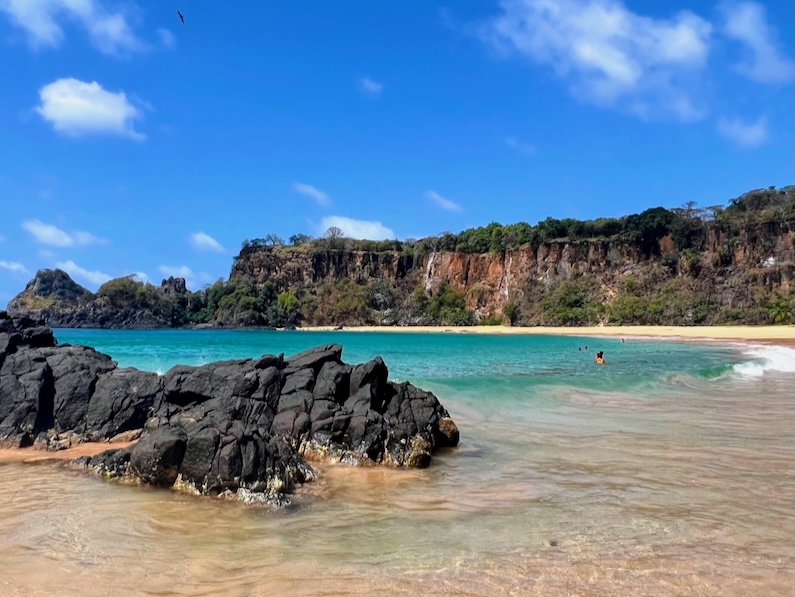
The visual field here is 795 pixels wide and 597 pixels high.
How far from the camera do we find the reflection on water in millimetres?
5176

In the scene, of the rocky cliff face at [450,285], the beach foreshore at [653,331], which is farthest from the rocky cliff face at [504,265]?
the beach foreshore at [653,331]

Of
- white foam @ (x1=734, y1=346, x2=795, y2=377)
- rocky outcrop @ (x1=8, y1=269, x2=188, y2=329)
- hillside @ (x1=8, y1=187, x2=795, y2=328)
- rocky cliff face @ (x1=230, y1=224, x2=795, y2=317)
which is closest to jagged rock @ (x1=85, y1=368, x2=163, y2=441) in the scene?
white foam @ (x1=734, y1=346, x2=795, y2=377)

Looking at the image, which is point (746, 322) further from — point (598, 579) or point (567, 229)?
point (598, 579)

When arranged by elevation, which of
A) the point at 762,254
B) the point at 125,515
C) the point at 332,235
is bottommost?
the point at 125,515

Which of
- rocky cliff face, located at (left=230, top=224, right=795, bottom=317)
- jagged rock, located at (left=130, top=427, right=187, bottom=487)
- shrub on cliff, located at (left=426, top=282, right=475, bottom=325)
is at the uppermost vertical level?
rocky cliff face, located at (left=230, top=224, right=795, bottom=317)

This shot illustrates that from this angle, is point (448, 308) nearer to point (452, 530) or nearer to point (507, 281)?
point (507, 281)

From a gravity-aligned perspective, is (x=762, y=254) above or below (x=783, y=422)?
above

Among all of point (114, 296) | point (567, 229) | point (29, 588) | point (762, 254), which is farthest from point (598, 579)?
point (114, 296)

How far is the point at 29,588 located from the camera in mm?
4953

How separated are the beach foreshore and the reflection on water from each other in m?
47.6

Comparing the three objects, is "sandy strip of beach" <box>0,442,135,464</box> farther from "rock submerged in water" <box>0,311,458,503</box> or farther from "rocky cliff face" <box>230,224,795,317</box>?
"rocky cliff face" <box>230,224,795,317</box>

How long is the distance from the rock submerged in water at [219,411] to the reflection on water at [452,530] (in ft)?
1.73

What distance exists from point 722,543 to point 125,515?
659 centimetres

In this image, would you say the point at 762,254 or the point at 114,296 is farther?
the point at 114,296
